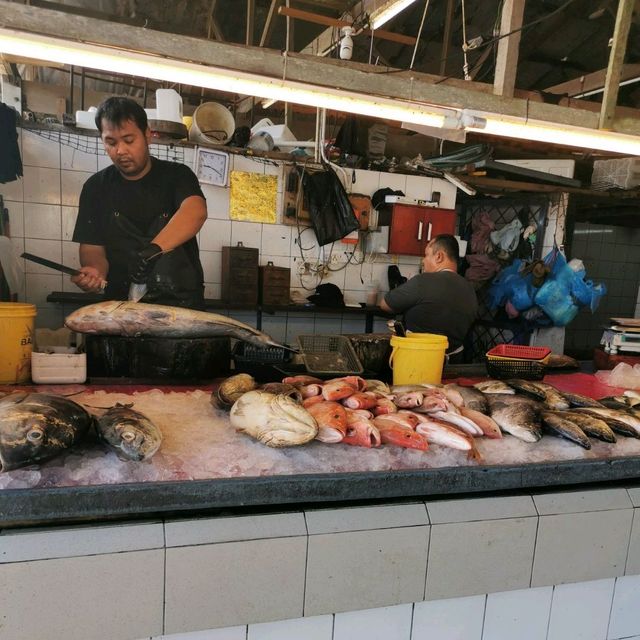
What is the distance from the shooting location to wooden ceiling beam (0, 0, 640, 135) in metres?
1.91

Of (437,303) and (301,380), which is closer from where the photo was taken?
(301,380)

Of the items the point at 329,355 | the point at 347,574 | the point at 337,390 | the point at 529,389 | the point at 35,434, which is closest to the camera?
the point at 35,434

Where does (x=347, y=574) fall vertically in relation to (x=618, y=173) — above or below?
below

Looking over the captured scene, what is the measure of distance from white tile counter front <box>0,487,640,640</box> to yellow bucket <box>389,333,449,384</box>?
0.84 m

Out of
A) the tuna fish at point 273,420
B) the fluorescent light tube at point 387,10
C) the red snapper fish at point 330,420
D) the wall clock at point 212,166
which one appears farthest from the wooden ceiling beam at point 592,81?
the tuna fish at point 273,420

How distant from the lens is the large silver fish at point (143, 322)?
7.91 ft

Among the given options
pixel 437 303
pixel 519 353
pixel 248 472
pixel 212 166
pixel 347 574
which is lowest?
pixel 347 574

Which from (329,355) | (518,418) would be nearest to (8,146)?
(329,355)

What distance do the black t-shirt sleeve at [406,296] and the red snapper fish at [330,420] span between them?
251 cm

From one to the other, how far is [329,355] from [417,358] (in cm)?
50

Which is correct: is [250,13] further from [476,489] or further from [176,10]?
[476,489]

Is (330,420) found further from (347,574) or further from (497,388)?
(497,388)

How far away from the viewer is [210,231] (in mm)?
5758

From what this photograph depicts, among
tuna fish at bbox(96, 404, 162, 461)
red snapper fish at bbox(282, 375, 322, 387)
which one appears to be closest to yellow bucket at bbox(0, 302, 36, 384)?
tuna fish at bbox(96, 404, 162, 461)
